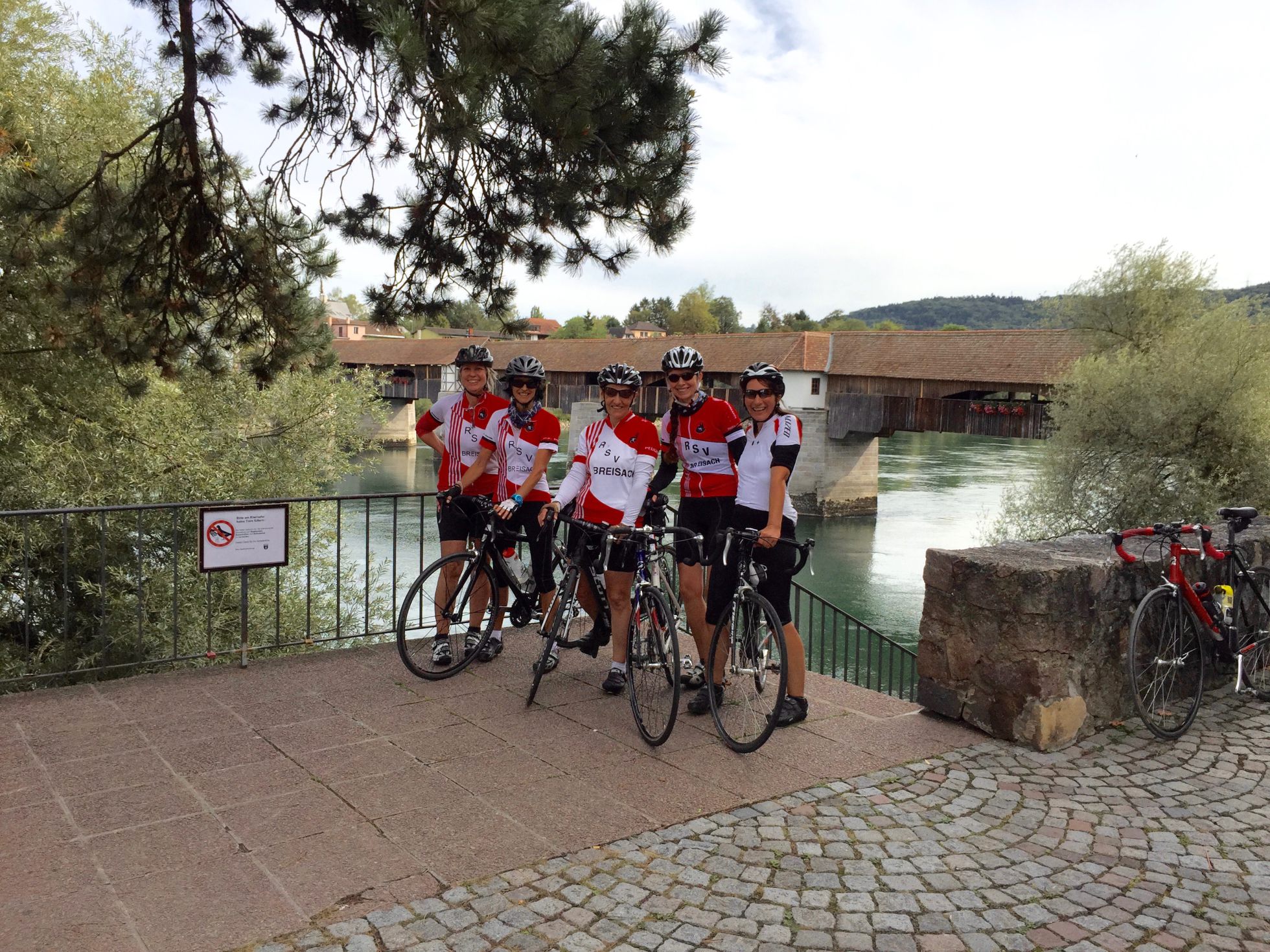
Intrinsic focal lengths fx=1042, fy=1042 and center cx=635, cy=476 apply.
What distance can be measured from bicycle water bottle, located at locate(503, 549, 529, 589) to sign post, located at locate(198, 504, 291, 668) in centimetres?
120

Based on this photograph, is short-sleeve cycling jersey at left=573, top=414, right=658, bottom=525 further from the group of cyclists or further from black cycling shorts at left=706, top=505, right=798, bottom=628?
black cycling shorts at left=706, top=505, right=798, bottom=628

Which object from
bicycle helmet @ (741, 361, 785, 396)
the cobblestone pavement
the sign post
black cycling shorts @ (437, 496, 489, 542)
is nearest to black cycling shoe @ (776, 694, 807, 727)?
the cobblestone pavement

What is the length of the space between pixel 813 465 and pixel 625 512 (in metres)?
38.8

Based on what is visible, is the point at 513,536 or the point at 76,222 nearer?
the point at 513,536

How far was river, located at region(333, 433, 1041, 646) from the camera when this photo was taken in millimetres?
26297

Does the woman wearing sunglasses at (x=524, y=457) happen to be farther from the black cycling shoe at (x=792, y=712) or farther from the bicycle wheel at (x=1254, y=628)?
the bicycle wheel at (x=1254, y=628)

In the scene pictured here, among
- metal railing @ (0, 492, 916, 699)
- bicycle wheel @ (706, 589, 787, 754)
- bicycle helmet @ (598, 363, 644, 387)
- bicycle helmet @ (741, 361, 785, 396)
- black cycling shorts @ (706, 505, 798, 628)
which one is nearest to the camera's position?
bicycle wheel @ (706, 589, 787, 754)

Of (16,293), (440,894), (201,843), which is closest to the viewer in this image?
(440,894)

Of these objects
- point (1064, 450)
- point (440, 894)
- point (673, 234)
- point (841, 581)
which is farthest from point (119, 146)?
point (1064, 450)

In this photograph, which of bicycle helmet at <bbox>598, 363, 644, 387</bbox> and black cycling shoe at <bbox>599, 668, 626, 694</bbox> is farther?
black cycling shoe at <bbox>599, 668, 626, 694</bbox>

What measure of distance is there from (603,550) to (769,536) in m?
0.89

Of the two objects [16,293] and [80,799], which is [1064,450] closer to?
[16,293]

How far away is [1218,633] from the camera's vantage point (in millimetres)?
5238

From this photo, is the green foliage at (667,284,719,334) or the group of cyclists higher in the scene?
the green foliage at (667,284,719,334)
